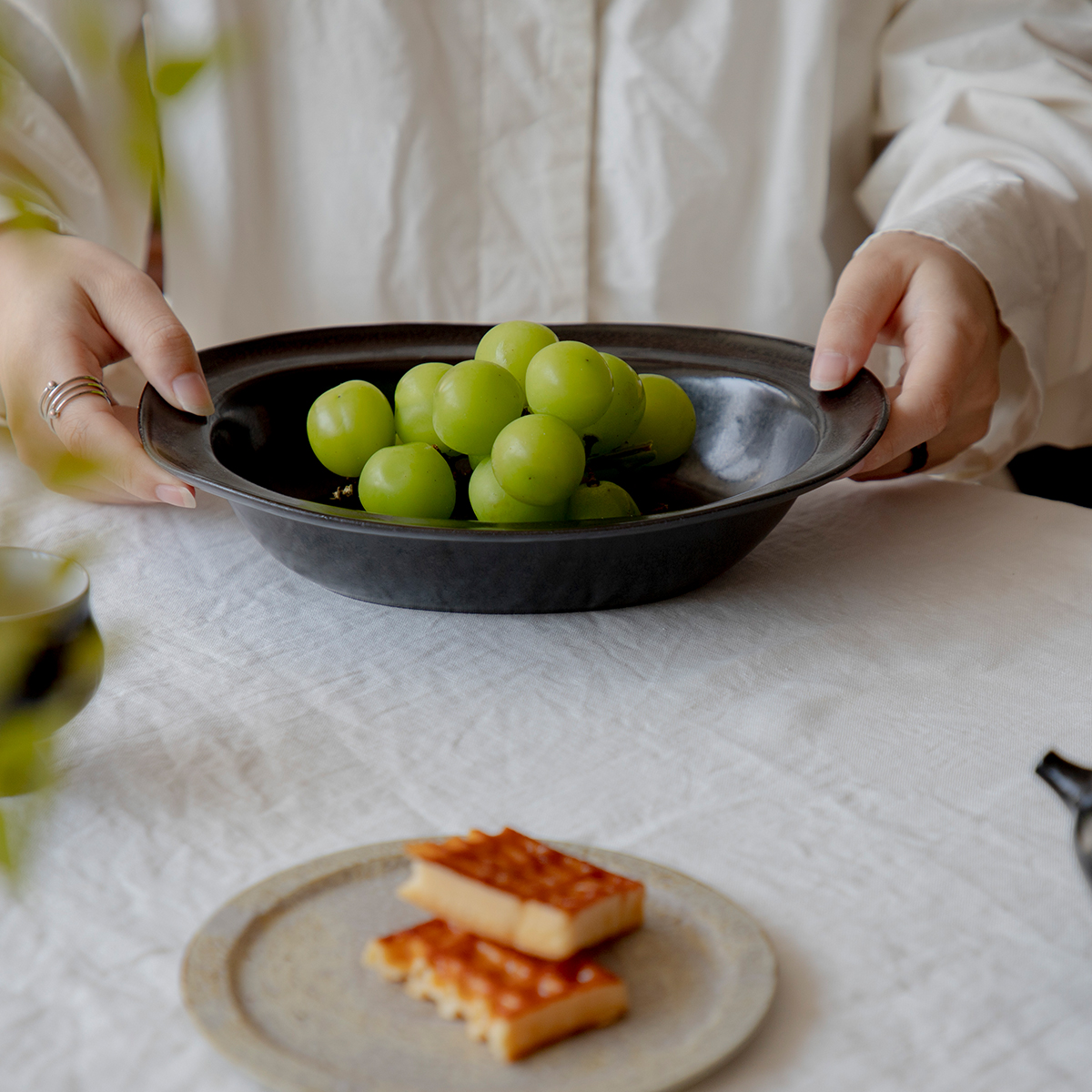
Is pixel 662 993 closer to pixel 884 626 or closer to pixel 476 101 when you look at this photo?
pixel 884 626

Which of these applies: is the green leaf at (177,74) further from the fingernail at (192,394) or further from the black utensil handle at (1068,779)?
the fingernail at (192,394)

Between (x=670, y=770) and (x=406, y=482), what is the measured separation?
22 cm

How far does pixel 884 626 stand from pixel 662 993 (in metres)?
0.34

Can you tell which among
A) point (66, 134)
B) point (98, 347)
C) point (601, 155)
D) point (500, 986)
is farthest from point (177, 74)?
point (601, 155)

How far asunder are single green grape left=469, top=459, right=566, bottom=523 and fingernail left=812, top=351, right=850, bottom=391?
20cm

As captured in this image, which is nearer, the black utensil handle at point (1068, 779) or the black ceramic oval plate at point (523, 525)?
the black utensil handle at point (1068, 779)

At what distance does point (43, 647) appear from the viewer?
0.41 m

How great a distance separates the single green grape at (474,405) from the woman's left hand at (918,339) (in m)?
0.21

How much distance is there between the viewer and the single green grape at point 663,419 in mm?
697

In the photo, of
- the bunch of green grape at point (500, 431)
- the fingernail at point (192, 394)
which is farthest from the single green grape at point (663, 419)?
the fingernail at point (192, 394)

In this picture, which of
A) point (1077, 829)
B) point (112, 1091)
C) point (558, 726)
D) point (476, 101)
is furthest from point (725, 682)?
point (476, 101)

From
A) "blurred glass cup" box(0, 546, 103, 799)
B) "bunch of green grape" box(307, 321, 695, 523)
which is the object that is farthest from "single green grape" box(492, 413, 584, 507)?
"blurred glass cup" box(0, 546, 103, 799)

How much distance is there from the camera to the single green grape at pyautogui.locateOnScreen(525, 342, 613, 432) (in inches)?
23.6

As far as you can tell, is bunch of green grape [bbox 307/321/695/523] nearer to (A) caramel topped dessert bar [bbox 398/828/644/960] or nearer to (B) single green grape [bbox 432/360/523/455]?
(B) single green grape [bbox 432/360/523/455]
